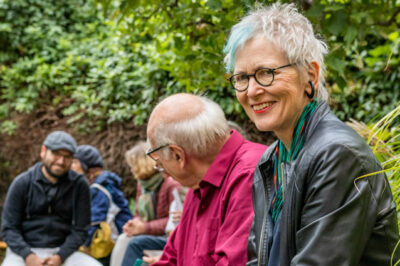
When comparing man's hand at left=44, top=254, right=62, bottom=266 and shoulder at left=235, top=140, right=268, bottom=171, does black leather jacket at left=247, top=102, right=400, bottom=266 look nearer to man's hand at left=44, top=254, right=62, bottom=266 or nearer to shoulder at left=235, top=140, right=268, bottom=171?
shoulder at left=235, top=140, right=268, bottom=171

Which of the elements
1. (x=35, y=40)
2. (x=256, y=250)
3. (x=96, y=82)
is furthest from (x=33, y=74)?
(x=256, y=250)

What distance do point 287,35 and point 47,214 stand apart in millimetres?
3533

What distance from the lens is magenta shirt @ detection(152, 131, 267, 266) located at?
2.11 metres

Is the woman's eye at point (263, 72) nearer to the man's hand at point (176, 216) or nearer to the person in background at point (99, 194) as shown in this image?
the man's hand at point (176, 216)

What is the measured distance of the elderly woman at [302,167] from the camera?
1.29m

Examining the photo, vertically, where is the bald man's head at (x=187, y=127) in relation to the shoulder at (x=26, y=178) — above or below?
above

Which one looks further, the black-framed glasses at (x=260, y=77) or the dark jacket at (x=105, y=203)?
the dark jacket at (x=105, y=203)

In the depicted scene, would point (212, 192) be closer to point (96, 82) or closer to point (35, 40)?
point (96, 82)

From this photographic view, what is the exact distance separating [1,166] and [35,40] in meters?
2.54

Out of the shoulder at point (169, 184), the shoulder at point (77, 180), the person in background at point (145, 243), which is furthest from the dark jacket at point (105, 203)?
the shoulder at point (169, 184)

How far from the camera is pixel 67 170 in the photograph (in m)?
4.52

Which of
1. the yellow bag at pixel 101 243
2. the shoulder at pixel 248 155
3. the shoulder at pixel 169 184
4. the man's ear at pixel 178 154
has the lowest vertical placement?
the yellow bag at pixel 101 243

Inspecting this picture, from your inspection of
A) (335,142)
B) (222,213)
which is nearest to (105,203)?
(222,213)

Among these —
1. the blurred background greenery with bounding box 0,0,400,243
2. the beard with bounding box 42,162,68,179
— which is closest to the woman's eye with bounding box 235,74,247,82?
the blurred background greenery with bounding box 0,0,400,243
